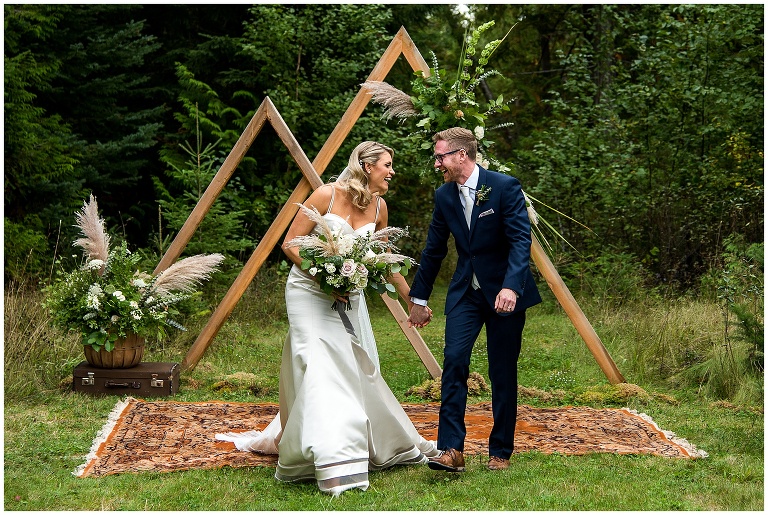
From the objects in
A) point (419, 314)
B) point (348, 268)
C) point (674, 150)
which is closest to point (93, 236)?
point (348, 268)

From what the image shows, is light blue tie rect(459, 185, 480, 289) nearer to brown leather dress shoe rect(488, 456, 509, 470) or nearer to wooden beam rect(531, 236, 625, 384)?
brown leather dress shoe rect(488, 456, 509, 470)

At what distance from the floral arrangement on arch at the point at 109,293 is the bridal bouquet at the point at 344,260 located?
94.1 inches

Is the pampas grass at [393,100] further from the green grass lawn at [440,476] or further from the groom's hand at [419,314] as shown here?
the green grass lawn at [440,476]

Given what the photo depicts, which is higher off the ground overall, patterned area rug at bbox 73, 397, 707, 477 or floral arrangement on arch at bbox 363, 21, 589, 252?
floral arrangement on arch at bbox 363, 21, 589, 252

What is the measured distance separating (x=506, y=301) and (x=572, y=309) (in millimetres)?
2721

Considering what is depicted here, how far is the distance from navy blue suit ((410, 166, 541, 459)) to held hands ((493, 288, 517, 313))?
5.5 inches

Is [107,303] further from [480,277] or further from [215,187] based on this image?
[480,277]

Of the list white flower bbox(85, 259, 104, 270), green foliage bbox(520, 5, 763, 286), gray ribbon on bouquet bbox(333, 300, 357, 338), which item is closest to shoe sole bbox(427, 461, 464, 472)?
gray ribbon on bouquet bbox(333, 300, 357, 338)

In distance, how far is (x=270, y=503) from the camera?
14.9 feet

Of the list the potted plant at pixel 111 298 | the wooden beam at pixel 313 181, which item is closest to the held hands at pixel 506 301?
the wooden beam at pixel 313 181

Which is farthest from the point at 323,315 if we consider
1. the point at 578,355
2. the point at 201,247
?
the point at 201,247

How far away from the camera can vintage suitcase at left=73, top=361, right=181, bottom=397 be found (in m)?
7.16

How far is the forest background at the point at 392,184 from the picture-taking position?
7.69m

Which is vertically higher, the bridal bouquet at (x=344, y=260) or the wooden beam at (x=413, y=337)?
the bridal bouquet at (x=344, y=260)
